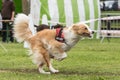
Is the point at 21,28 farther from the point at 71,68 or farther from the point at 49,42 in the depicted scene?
the point at 71,68

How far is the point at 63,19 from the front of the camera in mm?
21766

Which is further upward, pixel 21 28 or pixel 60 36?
pixel 21 28

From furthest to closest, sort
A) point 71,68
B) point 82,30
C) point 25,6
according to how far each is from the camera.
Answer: point 25,6, point 71,68, point 82,30

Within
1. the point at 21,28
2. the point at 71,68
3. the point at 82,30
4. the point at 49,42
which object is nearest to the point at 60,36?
the point at 49,42

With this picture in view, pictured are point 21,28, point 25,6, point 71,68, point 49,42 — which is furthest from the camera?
point 25,6

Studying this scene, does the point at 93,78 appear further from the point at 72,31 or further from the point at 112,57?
the point at 112,57

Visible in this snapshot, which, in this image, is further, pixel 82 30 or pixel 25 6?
pixel 25 6

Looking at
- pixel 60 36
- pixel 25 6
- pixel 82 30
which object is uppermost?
pixel 82 30

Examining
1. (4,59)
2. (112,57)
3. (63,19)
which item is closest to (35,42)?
(4,59)

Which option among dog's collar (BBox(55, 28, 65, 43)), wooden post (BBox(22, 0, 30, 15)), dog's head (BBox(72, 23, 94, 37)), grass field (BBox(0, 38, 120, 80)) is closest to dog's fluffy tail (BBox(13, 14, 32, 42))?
grass field (BBox(0, 38, 120, 80))

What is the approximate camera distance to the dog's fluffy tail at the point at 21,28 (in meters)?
11.0

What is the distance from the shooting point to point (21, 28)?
11.1m

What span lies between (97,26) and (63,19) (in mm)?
2112

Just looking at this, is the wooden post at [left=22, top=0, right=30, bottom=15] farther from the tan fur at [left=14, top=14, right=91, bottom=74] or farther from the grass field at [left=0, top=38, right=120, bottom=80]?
the tan fur at [left=14, top=14, right=91, bottom=74]
